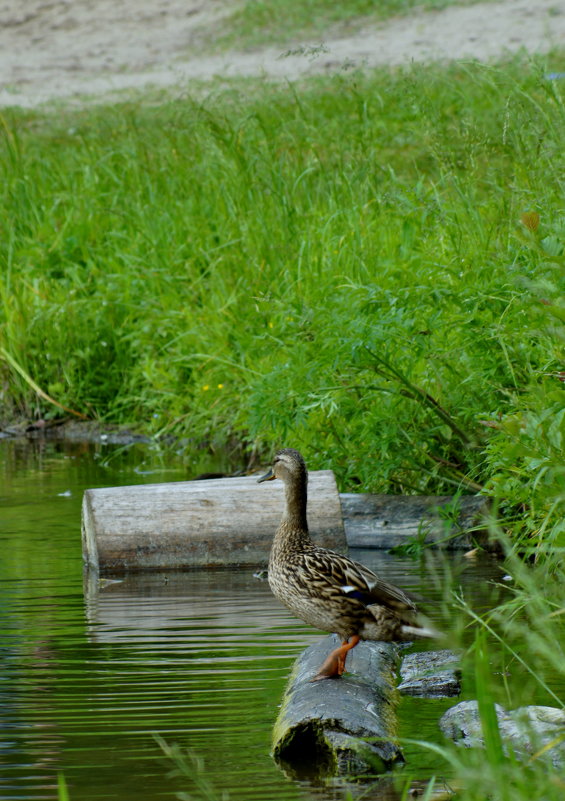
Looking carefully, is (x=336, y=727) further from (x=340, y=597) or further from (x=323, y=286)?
(x=323, y=286)

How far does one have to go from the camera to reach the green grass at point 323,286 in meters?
6.86

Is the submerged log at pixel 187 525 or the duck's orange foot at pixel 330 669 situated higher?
the duck's orange foot at pixel 330 669

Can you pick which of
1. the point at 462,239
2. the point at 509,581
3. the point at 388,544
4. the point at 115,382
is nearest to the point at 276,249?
the point at 115,382

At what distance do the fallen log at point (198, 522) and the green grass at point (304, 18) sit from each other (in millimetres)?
19986

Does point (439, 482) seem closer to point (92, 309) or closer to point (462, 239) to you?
point (462, 239)

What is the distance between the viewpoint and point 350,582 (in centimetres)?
532

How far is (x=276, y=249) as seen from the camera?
11.7 m

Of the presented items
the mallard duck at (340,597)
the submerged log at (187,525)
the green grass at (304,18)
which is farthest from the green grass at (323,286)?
the green grass at (304,18)

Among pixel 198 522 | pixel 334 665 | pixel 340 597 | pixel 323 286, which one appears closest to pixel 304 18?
pixel 323 286

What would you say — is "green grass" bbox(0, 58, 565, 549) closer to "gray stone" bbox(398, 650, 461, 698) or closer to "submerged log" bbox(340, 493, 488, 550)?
"submerged log" bbox(340, 493, 488, 550)

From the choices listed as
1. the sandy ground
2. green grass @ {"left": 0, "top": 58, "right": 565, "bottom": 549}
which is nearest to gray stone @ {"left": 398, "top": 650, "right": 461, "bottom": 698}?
green grass @ {"left": 0, "top": 58, "right": 565, "bottom": 549}

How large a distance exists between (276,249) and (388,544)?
4305 millimetres

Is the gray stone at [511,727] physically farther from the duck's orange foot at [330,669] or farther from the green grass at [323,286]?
the green grass at [323,286]

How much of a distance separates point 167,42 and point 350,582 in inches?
979
